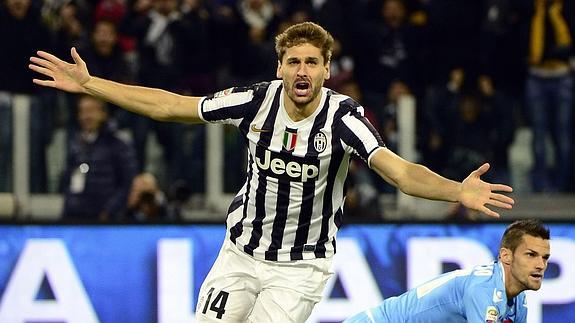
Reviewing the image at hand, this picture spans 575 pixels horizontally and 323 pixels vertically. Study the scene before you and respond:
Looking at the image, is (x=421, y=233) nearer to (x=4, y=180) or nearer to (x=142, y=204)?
(x=142, y=204)

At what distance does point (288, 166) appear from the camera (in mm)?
6926

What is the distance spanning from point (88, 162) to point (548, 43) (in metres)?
4.38

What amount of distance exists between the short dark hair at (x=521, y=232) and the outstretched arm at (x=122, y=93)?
189 centimetres

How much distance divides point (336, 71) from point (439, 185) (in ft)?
20.6

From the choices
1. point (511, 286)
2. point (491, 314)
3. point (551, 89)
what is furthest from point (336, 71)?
point (491, 314)

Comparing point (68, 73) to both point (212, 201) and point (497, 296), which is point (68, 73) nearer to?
point (497, 296)

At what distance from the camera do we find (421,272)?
34.1 feet

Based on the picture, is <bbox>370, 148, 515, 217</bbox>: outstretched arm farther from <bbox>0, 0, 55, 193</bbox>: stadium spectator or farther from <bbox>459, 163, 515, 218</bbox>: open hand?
<bbox>0, 0, 55, 193</bbox>: stadium spectator

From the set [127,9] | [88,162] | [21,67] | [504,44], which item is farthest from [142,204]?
[504,44]

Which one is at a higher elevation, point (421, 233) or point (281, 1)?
point (281, 1)

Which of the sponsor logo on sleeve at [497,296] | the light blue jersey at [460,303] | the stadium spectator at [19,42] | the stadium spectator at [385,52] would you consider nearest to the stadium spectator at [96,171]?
the stadium spectator at [19,42]

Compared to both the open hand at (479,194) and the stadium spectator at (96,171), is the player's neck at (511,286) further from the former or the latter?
the stadium spectator at (96,171)

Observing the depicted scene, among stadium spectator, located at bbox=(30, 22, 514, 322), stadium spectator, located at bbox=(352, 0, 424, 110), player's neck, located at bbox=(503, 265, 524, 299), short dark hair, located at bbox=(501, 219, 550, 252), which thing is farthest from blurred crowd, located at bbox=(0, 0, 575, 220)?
stadium spectator, located at bbox=(30, 22, 514, 322)

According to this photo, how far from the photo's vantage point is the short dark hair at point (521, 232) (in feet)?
24.9
